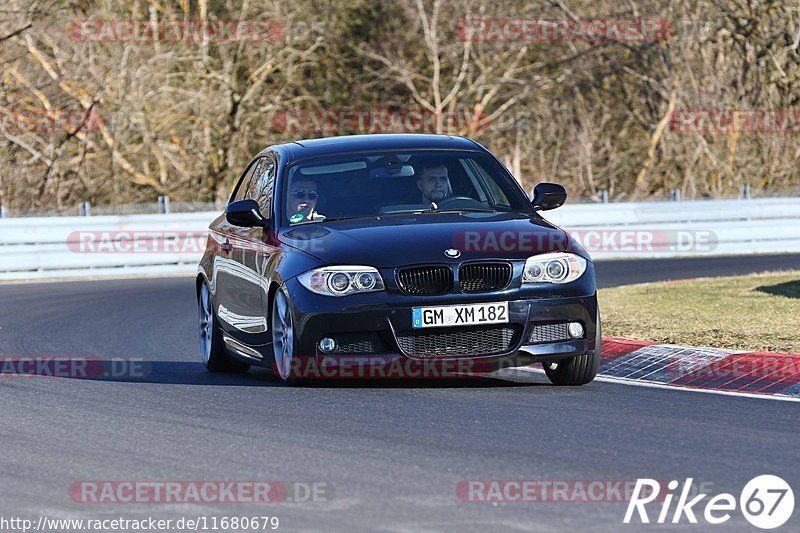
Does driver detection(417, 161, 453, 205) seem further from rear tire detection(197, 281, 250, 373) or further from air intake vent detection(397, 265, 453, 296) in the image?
rear tire detection(197, 281, 250, 373)

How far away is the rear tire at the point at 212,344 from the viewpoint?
447 inches

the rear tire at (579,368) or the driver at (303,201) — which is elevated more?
the driver at (303,201)

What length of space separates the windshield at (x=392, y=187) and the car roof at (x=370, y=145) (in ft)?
0.25

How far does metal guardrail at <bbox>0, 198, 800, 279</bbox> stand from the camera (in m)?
24.5

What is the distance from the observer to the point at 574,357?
953cm

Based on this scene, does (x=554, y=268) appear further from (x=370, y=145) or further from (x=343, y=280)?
(x=370, y=145)

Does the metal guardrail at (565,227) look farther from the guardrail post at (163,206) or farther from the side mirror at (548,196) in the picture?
the side mirror at (548,196)

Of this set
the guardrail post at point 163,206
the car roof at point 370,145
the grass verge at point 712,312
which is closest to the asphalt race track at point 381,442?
the car roof at point 370,145

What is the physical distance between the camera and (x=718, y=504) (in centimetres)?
580

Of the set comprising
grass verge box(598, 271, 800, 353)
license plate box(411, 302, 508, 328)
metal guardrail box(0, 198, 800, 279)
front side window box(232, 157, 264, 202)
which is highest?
front side window box(232, 157, 264, 202)

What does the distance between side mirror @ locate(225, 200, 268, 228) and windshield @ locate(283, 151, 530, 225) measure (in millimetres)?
207

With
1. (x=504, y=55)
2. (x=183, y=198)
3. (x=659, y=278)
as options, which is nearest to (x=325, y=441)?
(x=659, y=278)

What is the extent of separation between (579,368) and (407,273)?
1325mm

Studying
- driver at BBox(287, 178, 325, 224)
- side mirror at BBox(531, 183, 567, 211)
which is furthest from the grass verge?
driver at BBox(287, 178, 325, 224)
